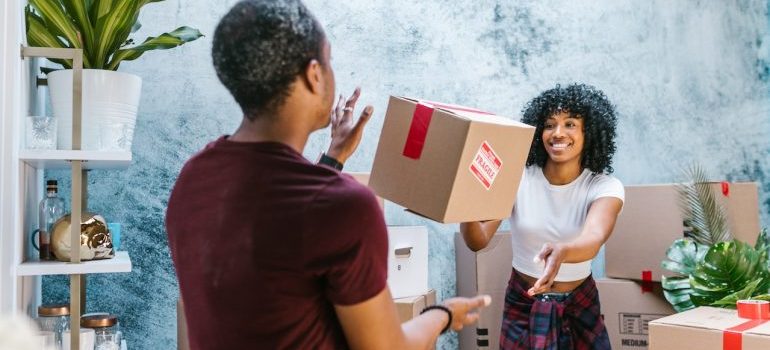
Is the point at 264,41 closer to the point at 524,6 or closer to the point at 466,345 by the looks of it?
the point at 466,345

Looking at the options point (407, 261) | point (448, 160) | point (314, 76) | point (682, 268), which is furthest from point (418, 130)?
point (682, 268)

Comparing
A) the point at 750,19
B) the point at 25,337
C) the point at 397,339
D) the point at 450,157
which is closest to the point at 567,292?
the point at 450,157

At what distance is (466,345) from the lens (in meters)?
2.99

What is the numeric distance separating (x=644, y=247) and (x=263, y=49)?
2.17m

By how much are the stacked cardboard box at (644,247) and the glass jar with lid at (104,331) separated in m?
1.75

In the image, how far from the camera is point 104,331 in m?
1.91

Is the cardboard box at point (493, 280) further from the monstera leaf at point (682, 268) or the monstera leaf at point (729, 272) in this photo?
the monstera leaf at point (729, 272)

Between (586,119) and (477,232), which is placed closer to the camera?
(477,232)

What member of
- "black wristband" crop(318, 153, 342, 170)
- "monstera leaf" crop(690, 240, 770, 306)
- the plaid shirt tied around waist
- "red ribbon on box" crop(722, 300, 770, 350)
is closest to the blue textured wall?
the plaid shirt tied around waist

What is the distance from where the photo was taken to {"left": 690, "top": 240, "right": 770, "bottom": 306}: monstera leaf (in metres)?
2.05

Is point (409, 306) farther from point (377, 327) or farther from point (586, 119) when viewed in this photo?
point (377, 327)

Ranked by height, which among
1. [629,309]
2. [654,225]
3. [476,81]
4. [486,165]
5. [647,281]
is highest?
[476,81]

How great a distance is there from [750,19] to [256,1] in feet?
12.2

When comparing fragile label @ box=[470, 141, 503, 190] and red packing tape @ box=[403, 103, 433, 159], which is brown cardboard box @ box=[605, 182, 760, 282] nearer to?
fragile label @ box=[470, 141, 503, 190]
